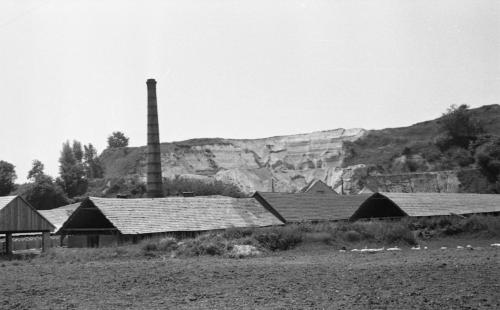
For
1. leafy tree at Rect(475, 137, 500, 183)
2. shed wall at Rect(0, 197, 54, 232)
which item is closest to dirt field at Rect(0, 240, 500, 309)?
shed wall at Rect(0, 197, 54, 232)

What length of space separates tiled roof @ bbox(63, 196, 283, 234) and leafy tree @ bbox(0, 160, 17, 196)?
5154cm

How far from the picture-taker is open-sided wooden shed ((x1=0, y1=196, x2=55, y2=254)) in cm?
3147

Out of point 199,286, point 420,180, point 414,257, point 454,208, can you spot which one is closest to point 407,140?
point 420,180

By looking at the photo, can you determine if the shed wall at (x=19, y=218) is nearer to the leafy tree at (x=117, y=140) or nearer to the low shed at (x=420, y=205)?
the low shed at (x=420, y=205)

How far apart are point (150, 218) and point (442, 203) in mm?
18500

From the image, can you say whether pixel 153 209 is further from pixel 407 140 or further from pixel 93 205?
pixel 407 140

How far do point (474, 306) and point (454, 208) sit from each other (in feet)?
95.7

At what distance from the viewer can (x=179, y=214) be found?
37.2 meters

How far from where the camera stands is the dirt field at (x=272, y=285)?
13.3 metres

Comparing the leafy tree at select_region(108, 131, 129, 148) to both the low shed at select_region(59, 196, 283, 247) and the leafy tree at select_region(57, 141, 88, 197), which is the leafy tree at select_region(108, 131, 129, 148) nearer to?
the leafy tree at select_region(57, 141, 88, 197)

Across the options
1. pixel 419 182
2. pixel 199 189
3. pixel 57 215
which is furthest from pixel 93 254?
pixel 419 182

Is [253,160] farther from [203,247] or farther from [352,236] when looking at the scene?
[203,247]

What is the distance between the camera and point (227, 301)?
13812mm

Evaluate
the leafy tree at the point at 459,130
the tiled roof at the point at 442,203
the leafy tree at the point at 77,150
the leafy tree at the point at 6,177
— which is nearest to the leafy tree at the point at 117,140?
the leafy tree at the point at 77,150
